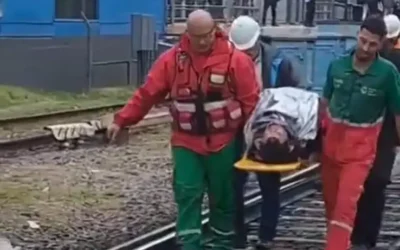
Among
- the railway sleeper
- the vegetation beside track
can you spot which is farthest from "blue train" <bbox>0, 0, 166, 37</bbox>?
the railway sleeper

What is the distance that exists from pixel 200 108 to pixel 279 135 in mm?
588

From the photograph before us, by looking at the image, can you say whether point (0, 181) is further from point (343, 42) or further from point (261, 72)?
point (343, 42)

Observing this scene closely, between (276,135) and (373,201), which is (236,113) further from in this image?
(373,201)

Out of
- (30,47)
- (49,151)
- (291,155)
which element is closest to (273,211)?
(291,155)

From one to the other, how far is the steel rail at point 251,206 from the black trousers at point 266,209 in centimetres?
35

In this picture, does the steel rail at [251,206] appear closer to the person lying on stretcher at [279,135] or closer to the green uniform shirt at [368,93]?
the person lying on stretcher at [279,135]

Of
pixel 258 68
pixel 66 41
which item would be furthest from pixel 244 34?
pixel 66 41

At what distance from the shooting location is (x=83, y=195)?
12539mm

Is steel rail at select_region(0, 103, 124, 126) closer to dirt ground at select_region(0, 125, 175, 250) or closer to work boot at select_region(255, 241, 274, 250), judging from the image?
dirt ground at select_region(0, 125, 175, 250)

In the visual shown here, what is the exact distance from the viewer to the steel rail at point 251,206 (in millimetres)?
9562

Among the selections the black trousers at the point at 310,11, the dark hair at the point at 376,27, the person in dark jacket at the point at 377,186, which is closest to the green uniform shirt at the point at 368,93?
the dark hair at the point at 376,27

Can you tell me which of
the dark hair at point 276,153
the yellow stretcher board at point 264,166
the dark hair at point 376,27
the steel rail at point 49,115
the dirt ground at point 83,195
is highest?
the dark hair at point 376,27

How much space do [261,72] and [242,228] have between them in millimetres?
1168

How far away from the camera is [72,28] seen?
26.9 m
